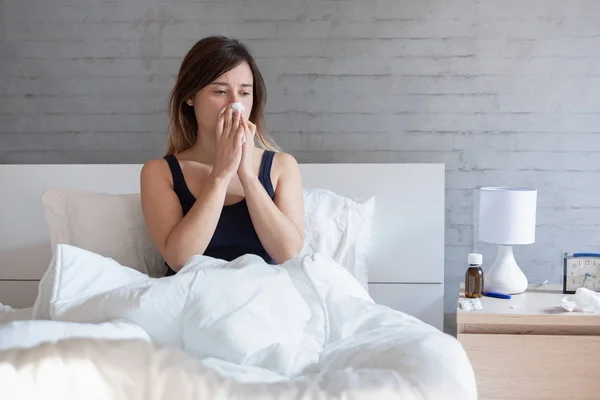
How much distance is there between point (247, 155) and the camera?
2086mm

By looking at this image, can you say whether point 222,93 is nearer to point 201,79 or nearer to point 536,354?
point 201,79

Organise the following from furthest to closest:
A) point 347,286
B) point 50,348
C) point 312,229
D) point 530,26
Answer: point 530,26 → point 312,229 → point 347,286 → point 50,348

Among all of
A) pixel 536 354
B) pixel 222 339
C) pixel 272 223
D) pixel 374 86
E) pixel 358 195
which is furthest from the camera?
pixel 374 86

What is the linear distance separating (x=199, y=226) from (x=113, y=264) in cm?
34

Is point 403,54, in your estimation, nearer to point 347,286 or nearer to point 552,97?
point 552,97

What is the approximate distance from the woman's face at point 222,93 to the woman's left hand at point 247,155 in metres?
0.04

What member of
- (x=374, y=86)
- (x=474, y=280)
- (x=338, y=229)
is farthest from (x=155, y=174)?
(x=474, y=280)

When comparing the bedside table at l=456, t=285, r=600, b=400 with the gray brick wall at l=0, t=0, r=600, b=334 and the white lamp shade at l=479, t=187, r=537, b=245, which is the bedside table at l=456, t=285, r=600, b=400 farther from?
the gray brick wall at l=0, t=0, r=600, b=334

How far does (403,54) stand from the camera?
2.78 meters

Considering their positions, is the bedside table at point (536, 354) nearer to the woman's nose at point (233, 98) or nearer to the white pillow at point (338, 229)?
the white pillow at point (338, 229)

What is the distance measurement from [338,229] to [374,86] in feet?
2.26

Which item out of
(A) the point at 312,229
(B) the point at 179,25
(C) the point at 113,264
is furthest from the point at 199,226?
(B) the point at 179,25

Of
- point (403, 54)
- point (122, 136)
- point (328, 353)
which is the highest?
point (403, 54)

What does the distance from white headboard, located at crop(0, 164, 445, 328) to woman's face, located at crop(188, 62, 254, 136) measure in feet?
1.93
